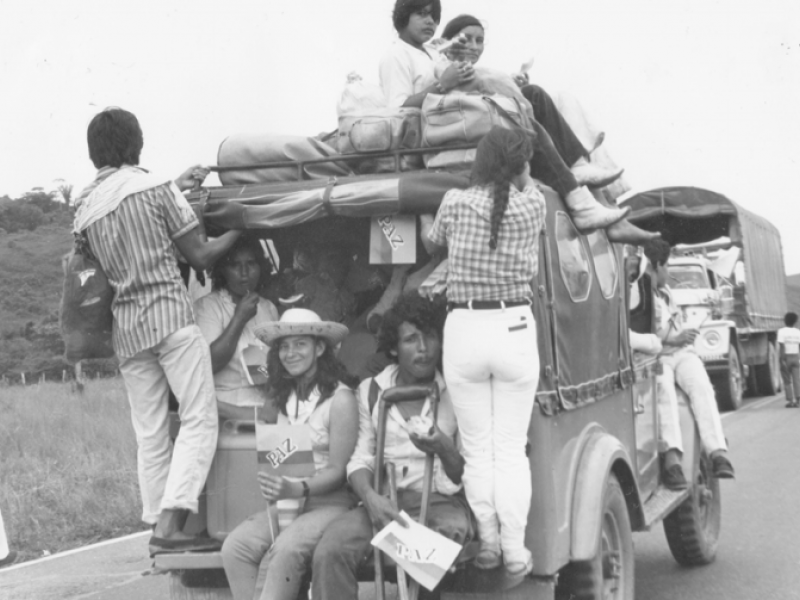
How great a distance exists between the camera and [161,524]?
480 cm

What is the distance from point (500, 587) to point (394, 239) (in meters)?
1.58

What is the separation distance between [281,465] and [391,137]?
1562mm

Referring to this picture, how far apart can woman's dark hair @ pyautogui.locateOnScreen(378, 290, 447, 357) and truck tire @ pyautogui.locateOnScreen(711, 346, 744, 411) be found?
14.8 metres

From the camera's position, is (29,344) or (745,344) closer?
(745,344)

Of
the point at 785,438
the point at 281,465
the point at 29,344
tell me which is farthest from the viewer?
the point at 29,344

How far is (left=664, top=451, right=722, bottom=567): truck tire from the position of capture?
22.9 feet

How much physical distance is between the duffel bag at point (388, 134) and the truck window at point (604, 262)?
1054mm

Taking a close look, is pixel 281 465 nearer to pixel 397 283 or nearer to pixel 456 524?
pixel 456 524

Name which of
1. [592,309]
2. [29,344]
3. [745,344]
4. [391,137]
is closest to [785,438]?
[745,344]

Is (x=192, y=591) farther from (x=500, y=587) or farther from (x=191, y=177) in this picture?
(x=191, y=177)

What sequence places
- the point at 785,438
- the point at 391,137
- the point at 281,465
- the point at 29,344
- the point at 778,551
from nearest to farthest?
the point at 281,465 < the point at 391,137 < the point at 778,551 < the point at 785,438 < the point at 29,344

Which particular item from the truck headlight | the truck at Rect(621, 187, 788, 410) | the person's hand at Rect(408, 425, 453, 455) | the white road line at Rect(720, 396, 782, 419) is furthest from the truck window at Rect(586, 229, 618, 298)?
the truck headlight

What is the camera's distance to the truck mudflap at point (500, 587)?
14.0 feet

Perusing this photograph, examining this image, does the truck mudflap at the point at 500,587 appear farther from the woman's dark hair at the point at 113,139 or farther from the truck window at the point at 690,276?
the truck window at the point at 690,276
